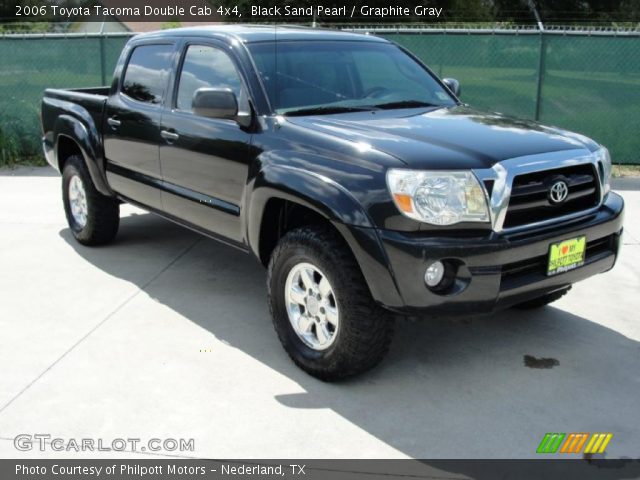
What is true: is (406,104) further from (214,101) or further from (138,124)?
(138,124)

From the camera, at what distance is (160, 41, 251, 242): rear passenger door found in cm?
443

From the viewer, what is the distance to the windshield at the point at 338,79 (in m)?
4.39

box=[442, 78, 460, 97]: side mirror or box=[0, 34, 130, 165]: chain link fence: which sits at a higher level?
box=[442, 78, 460, 97]: side mirror

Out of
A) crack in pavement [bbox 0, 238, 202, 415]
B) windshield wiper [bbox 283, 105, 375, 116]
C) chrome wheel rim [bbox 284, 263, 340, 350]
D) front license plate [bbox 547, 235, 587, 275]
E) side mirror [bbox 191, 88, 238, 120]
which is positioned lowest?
crack in pavement [bbox 0, 238, 202, 415]

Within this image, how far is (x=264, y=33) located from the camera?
473 cm

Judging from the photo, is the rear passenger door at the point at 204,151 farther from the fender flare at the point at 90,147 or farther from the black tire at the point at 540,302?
the black tire at the point at 540,302

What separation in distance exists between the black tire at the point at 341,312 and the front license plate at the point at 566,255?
852mm

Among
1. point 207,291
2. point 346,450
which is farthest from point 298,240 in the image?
point 207,291

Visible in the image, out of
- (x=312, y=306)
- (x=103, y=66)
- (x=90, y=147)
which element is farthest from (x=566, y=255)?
(x=103, y=66)

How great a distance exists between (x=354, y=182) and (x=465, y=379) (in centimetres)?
127

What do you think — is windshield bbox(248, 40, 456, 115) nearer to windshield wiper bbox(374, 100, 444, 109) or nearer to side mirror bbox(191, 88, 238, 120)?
windshield wiper bbox(374, 100, 444, 109)

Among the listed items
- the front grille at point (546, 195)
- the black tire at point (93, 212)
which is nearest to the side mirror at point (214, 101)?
the front grille at point (546, 195)
